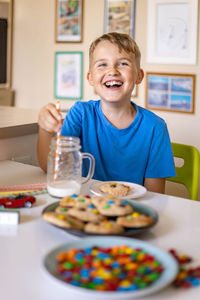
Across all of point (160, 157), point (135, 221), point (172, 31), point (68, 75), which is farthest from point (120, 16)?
point (135, 221)

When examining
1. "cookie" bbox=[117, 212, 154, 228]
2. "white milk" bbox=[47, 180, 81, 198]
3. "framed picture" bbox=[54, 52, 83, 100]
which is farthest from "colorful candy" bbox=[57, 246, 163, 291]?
"framed picture" bbox=[54, 52, 83, 100]

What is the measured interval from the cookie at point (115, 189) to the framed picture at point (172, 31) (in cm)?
207

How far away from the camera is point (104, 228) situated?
Result: 84cm

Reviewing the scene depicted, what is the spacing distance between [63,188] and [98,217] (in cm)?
28

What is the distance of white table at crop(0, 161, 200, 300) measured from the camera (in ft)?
2.26

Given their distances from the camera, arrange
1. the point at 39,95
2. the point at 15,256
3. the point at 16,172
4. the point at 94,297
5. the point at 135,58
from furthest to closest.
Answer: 1. the point at 39,95
2. the point at 135,58
3. the point at 16,172
4. the point at 15,256
5. the point at 94,297

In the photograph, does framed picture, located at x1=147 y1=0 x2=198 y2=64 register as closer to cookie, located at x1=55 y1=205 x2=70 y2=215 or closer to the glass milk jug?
the glass milk jug

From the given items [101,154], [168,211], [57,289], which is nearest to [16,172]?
[101,154]

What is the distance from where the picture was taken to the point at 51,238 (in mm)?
908

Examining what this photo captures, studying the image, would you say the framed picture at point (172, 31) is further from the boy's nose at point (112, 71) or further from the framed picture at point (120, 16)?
the boy's nose at point (112, 71)

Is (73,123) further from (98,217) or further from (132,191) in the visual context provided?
(98,217)

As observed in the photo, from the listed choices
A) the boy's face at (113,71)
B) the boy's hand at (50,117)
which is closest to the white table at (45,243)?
the boy's hand at (50,117)

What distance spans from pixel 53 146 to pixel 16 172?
0.36 metres

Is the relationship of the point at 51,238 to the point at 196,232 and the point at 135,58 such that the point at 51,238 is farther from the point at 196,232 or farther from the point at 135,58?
the point at 135,58
